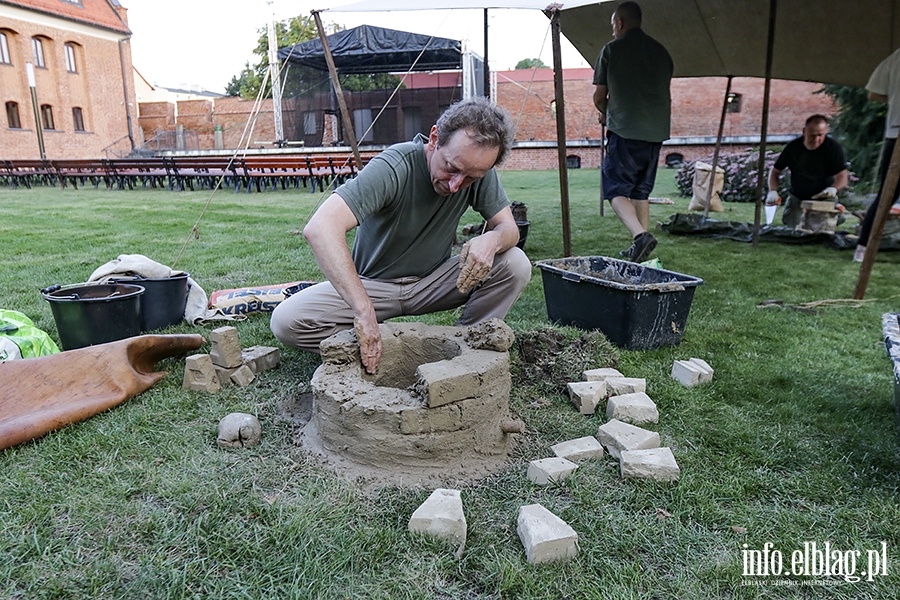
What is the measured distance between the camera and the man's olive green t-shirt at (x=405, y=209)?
2311 millimetres

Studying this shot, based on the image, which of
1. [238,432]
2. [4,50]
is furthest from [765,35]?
[4,50]

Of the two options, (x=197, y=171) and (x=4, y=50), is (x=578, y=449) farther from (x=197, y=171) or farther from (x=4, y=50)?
(x=4, y=50)

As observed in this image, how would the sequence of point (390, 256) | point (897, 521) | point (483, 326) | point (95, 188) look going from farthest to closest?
point (95, 188) → point (390, 256) → point (483, 326) → point (897, 521)

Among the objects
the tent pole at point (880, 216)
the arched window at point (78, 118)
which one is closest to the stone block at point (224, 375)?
the tent pole at point (880, 216)

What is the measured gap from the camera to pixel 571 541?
5.25 ft

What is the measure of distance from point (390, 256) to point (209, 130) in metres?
29.8

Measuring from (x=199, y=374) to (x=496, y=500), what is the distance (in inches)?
59.3

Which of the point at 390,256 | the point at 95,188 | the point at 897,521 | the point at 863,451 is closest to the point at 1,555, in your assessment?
the point at 390,256

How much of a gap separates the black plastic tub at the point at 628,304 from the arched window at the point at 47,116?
28.4 meters

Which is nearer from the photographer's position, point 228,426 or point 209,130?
point 228,426

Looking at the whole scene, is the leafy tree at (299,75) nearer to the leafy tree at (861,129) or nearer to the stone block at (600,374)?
the leafy tree at (861,129)

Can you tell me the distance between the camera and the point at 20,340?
263cm

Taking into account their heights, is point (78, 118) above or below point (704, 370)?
above

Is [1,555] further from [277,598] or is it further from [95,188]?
[95,188]
